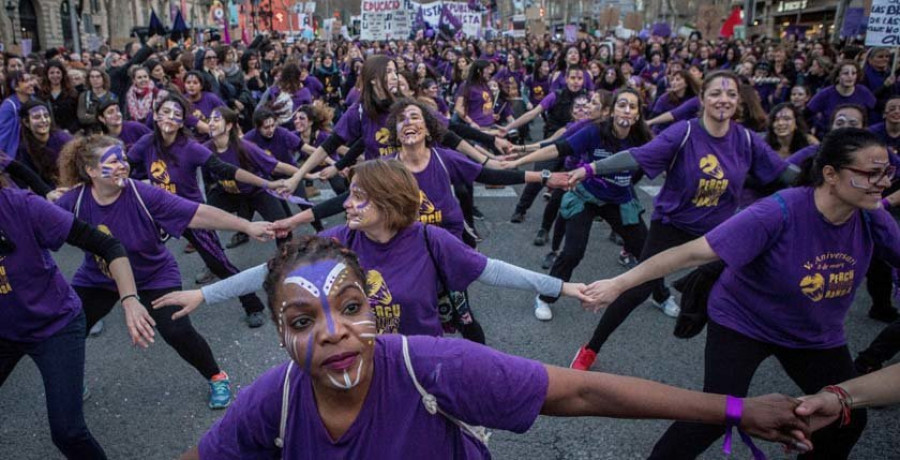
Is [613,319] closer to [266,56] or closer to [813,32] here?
[266,56]

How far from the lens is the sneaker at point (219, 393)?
4.23m

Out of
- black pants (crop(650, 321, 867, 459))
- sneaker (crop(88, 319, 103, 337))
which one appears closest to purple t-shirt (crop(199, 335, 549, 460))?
black pants (crop(650, 321, 867, 459))

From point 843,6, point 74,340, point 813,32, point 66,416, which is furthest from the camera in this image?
point 813,32

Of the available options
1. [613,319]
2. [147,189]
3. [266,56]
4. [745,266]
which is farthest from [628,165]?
[266,56]

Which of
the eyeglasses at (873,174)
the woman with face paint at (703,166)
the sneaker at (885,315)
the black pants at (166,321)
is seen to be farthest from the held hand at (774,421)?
the sneaker at (885,315)

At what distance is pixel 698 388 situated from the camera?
4.45 m

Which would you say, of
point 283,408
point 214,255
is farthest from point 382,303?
point 214,255

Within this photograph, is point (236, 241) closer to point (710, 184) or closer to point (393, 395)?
point (710, 184)

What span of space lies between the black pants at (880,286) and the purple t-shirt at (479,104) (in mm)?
6198

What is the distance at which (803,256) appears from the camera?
2754 millimetres

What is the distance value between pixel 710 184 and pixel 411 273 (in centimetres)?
227

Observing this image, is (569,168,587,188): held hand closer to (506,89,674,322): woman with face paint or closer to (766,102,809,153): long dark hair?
(506,89,674,322): woman with face paint

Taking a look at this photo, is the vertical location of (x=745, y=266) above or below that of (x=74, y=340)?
above

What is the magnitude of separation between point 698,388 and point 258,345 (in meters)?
3.24
